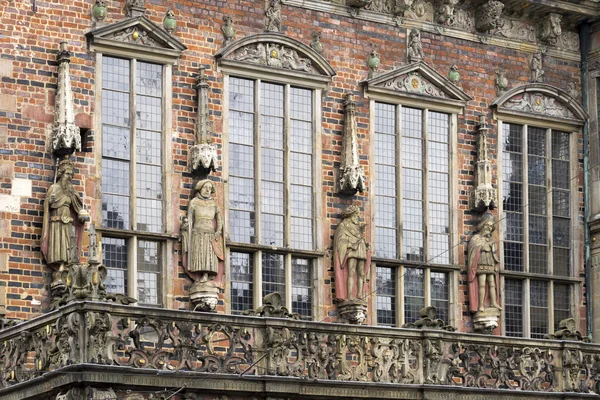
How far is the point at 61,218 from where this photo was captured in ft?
97.8

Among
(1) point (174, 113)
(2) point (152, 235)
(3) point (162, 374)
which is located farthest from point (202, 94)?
(3) point (162, 374)

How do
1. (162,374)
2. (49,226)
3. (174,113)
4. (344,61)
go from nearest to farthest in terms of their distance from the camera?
(162,374)
(49,226)
(174,113)
(344,61)

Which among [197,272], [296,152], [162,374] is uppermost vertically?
[296,152]

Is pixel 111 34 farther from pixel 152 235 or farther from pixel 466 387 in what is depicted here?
pixel 466 387

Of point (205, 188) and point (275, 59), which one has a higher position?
point (275, 59)

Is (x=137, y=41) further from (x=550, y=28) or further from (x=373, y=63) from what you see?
(x=550, y=28)

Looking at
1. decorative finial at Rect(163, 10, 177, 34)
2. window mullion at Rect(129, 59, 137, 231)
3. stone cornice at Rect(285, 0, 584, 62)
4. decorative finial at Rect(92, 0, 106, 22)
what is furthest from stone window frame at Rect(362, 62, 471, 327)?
decorative finial at Rect(92, 0, 106, 22)

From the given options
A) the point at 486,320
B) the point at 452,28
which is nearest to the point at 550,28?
the point at 452,28

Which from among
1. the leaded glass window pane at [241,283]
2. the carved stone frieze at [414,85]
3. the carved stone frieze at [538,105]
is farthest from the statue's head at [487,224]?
the leaded glass window pane at [241,283]

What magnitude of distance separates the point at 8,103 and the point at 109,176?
2.02m

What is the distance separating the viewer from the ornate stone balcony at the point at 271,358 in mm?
26875

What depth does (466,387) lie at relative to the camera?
30.2 metres

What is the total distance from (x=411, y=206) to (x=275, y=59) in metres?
3.68

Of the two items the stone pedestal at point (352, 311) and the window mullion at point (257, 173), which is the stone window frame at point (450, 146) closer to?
the stone pedestal at point (352, 311)
